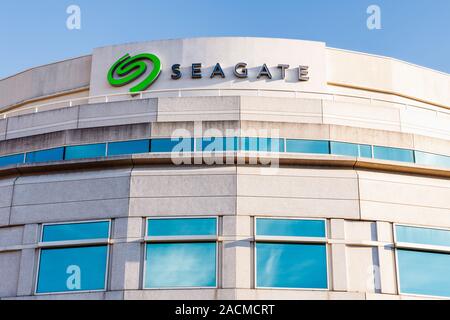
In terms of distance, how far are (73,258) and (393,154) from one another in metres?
12.5

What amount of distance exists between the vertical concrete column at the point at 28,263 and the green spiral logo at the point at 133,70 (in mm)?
9408

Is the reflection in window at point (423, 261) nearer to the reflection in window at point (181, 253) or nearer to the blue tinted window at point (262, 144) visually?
the blue tinted window at point (262, 144)

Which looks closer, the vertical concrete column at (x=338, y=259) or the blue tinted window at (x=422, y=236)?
the vertical concrete column at (x=338, y=259)

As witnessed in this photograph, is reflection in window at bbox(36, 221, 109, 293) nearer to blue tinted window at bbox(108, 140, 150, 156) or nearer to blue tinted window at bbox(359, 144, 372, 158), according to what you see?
blue tinted window at bbox(108, 140, 150, 156)

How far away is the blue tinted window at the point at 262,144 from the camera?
23.7m

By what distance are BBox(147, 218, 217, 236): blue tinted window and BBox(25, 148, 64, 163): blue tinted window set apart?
5.38 m

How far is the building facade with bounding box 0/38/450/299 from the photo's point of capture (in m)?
21.1

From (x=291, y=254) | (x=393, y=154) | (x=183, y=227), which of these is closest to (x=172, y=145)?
(x=183, y=227)

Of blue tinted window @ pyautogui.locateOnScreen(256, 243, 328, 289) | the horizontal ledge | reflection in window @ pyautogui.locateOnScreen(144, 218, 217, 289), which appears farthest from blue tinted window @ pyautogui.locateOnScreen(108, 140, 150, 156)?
blue tinted window @ pyautogui.locateOnScreen(256, 243, 328, 289)

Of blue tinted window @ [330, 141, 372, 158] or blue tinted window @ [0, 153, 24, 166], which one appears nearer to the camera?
blue tinted window @ [330, 141, 372, 158]

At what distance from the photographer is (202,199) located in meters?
22.1

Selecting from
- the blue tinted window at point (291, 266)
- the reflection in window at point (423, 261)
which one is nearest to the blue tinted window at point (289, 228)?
the blue tinted window at point (291, 266)

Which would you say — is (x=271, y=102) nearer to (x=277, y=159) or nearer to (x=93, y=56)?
(x=277, y=159)
